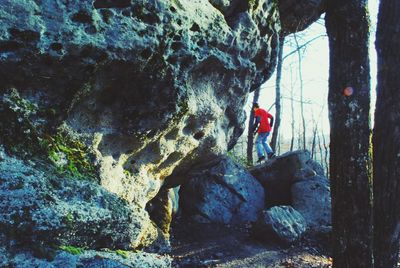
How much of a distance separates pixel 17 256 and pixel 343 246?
10.5 ft

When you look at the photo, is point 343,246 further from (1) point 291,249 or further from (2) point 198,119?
(1) point 291,249

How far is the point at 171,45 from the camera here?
14.6ft

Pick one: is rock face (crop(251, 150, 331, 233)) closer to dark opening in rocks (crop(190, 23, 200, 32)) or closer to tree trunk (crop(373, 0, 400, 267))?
tree trunk (crop(373, 0, 400, 267))

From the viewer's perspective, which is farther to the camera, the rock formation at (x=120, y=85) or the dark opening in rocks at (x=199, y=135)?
the dark opening in rocks at (x=199, y=135)

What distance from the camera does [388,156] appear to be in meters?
4.12

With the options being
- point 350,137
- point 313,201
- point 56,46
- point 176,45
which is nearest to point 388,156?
point 350,137

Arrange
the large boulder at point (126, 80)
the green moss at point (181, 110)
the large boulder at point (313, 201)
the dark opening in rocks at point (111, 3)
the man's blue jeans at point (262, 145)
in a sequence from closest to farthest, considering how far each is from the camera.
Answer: the large boulder at point (126, 80) → the dark opening in rocks at point (111, 3) → the green moss at point (181, 110) → the large boulder at point (313, 201) → the man's blue jeans at point (262, 145)

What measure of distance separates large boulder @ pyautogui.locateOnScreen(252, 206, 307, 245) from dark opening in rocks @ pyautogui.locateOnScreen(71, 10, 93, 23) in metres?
6.15

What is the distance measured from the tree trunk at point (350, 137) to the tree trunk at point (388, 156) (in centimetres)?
23

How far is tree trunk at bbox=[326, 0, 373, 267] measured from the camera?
12.9 ft

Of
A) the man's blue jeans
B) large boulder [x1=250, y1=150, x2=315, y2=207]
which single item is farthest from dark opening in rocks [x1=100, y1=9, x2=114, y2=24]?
the man's blue jeans

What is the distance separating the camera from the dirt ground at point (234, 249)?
7004 mm

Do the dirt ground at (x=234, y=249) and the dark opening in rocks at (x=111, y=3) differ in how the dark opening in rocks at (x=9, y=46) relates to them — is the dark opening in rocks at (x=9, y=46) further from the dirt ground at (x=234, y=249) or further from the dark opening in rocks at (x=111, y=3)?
the dirt ground at (x=234, y=249)

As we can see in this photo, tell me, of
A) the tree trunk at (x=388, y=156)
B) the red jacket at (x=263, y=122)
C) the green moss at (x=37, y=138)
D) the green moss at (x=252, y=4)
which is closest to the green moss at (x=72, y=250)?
the green moss at (x=37, y=138)
